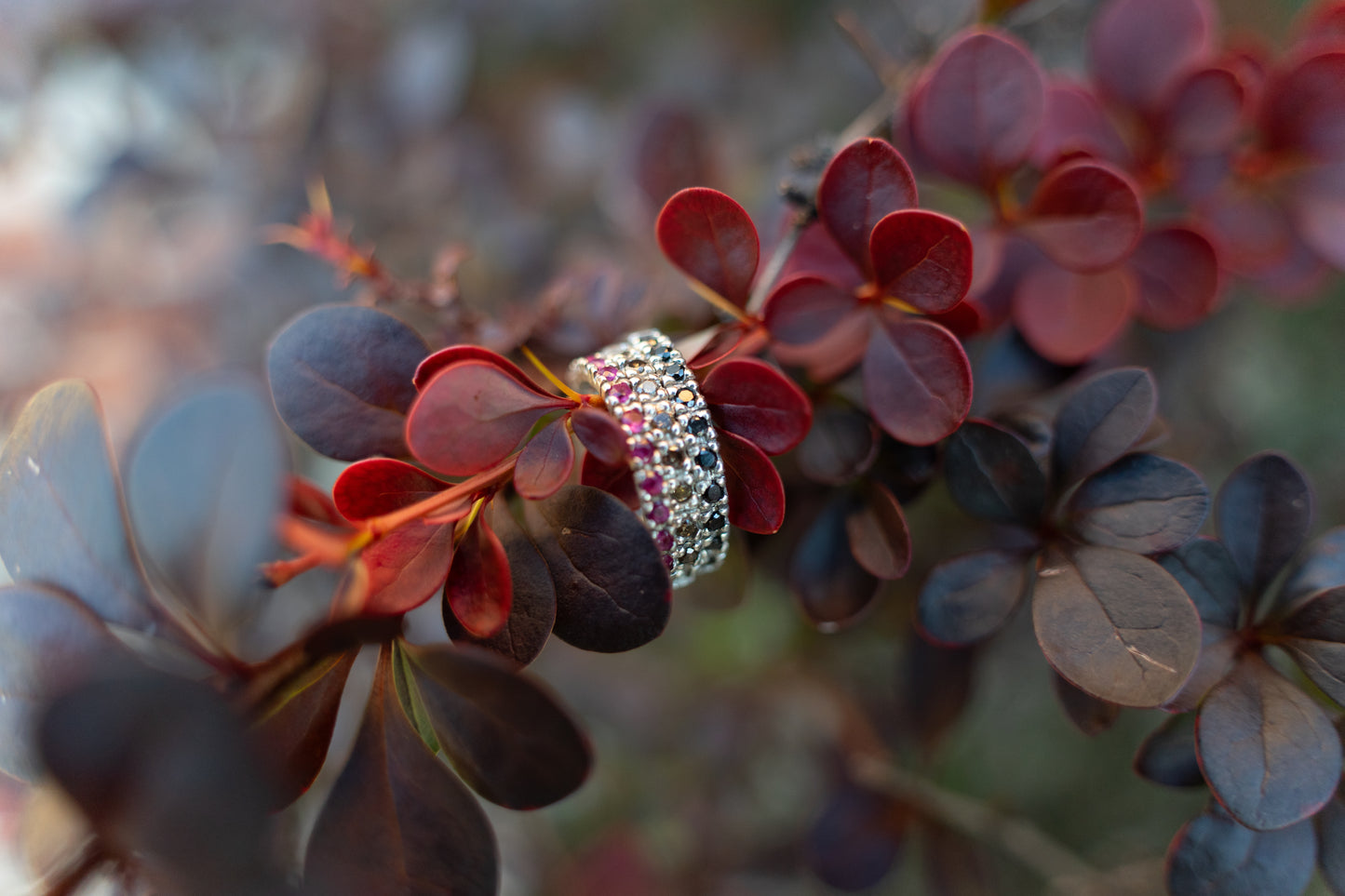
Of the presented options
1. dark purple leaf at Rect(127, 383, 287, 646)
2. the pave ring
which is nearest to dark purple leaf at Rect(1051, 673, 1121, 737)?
the pave ring

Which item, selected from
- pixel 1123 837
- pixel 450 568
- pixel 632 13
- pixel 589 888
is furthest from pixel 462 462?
pixel 632 13

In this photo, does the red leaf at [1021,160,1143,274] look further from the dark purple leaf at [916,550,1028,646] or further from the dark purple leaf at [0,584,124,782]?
the dark purple leaf at [0,584,124,782]

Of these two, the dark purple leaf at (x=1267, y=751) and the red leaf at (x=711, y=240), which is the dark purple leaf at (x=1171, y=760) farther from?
the red leaf at (x=711, y=240)

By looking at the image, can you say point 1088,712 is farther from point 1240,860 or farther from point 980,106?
point 980,106

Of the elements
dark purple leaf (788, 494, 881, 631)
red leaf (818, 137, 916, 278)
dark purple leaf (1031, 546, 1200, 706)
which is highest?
red leaf (818, 137, 916, 278)

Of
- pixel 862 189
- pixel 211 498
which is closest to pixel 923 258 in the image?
pixel 862 189
